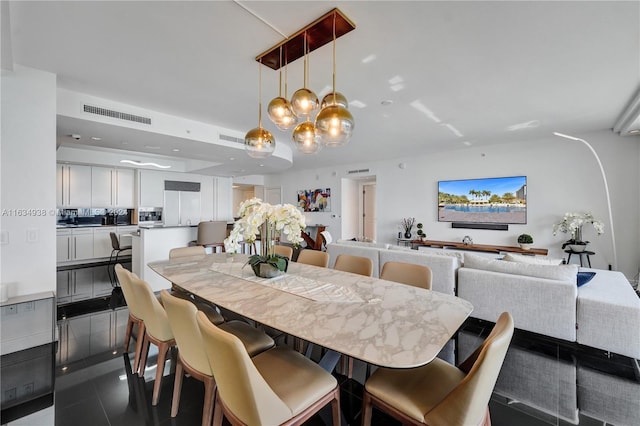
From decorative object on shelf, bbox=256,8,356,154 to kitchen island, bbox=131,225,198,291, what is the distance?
10.6 feet

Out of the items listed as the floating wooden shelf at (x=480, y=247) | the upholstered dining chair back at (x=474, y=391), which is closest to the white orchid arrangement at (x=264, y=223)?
the upholstered dining chair back at (x=474, y=391)

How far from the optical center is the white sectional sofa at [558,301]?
2.32m

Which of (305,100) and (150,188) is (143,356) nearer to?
(305,100)

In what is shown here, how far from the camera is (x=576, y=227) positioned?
14.7 ft

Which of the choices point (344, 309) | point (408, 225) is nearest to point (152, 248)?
point (344, 309)

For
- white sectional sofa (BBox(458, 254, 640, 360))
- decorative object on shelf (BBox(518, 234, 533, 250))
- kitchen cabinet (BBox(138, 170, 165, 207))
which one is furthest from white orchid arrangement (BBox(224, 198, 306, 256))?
kitchen cabinet (BBox(138, 170, 165, 207))

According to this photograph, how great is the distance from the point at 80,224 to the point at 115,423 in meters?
6.23

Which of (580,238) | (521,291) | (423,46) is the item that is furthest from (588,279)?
(423,46)

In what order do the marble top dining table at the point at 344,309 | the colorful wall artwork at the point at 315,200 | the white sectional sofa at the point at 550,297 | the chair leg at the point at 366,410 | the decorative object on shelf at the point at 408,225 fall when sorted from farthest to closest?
the colorful wall artwork at the point at 315,200, the decorative object on shelf at the point at 408,225, the white sectional sofa at the point at 550,297, the chair leg at the point at 366,410, the marble top dining table at the point at 344,309

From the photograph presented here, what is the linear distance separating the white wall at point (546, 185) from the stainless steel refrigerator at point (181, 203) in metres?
5.25

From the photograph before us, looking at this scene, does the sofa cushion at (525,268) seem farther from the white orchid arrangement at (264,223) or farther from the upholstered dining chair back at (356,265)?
the white orchid arrangement at (264,223)

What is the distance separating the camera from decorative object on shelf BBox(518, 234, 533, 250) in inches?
195

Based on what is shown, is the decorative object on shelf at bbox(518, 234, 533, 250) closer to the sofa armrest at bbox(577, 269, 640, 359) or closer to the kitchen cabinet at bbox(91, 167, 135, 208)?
the sofa armrest at bbox(577, 269, 640, 359)

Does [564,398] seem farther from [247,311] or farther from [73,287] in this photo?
[73,287]
